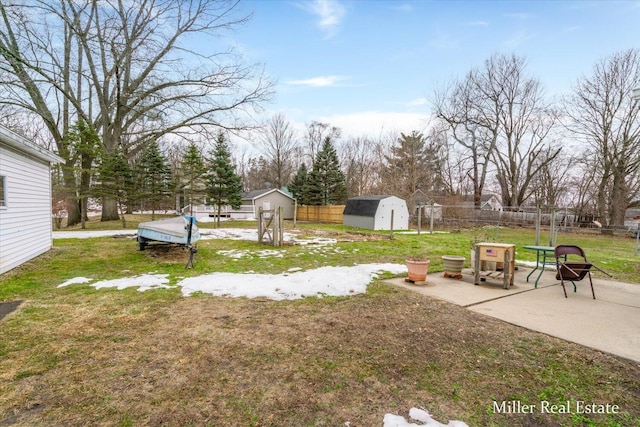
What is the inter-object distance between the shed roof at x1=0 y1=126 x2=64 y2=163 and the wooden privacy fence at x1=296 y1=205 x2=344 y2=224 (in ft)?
62.7

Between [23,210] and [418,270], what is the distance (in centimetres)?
878

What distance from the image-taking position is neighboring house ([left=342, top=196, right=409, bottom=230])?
18.2 metres

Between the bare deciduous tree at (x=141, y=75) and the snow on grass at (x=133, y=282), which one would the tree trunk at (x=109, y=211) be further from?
the snow on grass at (x=133, y=282)

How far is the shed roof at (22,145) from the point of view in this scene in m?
5.62

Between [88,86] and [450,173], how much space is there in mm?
31441

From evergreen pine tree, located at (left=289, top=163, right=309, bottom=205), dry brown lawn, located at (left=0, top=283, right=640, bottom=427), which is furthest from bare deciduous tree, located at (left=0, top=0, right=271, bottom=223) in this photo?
dry brown lawn, located at (left=0, top=283, right=640, bottom=427)

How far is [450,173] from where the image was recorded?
31781mm

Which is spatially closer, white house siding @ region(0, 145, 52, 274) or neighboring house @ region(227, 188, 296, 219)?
white house siding @ region(0, 145, 52, 274)

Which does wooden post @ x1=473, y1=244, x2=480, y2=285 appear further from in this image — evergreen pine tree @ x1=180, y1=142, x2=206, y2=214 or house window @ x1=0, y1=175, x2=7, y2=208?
evergreen pine tree @ x1=180, y1=142, x2=206, y2=214

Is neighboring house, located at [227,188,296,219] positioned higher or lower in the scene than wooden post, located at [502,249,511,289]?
higher

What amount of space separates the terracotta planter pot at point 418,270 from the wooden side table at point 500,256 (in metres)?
1.00

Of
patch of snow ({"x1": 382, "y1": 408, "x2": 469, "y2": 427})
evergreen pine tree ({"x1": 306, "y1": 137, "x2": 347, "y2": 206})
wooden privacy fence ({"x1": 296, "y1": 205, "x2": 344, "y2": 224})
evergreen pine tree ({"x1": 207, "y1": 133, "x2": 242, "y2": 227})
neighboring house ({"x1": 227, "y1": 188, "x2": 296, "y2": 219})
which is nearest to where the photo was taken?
patch of snow ({"x1": 382, "y1": 408, "x2": 469, "y2": 427})

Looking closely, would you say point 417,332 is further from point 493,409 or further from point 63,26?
point 63,26

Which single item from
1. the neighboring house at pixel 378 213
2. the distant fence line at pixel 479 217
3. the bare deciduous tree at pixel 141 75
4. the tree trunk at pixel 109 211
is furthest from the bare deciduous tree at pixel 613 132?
the tree trunk at pixel 109 211
